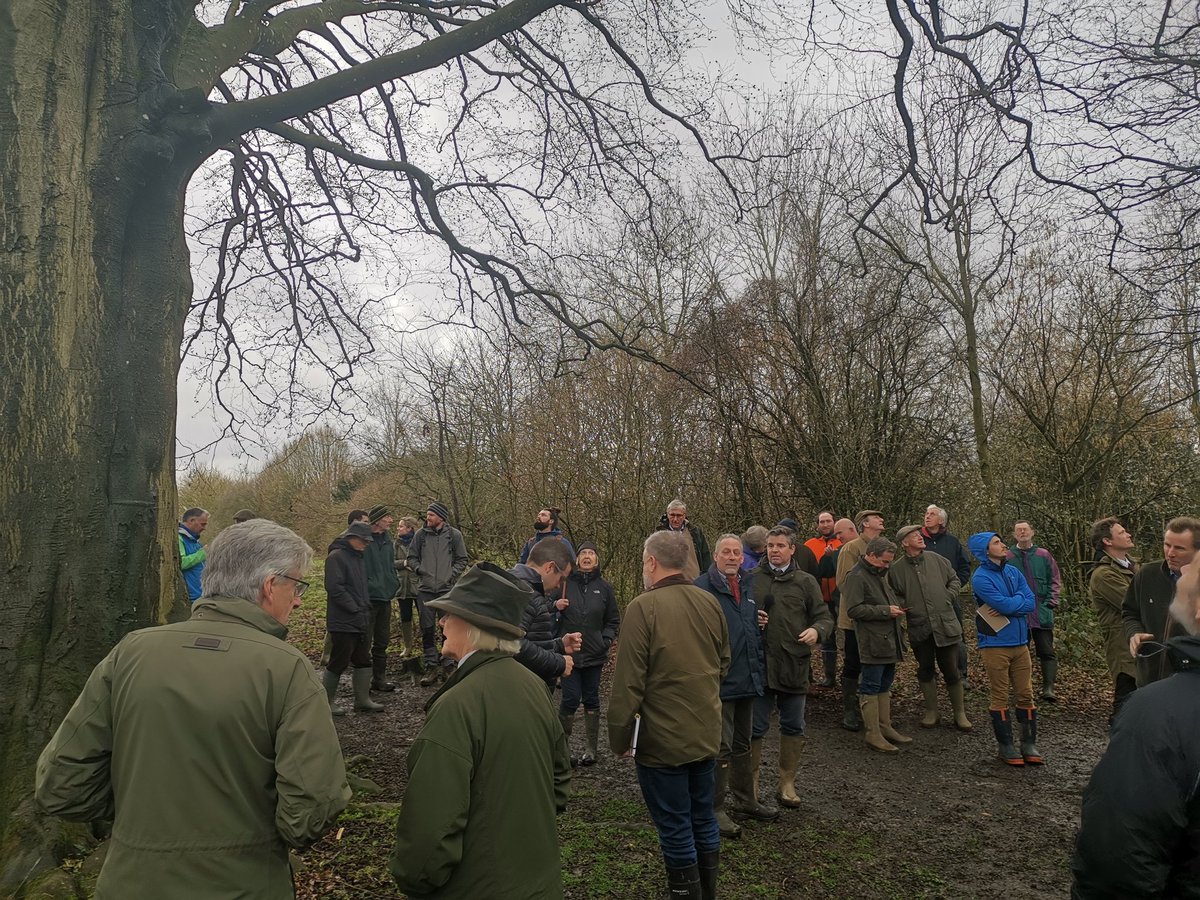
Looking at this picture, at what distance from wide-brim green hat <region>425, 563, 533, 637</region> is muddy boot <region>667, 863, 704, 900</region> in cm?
214

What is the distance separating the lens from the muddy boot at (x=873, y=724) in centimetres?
709

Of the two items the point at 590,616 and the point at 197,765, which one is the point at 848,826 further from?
the point at 197,765

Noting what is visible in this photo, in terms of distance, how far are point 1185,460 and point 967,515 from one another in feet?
11.3

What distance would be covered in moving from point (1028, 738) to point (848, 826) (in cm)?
258

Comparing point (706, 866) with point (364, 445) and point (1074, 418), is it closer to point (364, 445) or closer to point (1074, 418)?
point (1074, 418)

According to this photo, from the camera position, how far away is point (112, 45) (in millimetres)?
4152

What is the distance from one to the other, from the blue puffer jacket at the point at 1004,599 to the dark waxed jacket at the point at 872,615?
0.76 meters

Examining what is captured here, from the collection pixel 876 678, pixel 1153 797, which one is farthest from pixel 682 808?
pixel 876 678

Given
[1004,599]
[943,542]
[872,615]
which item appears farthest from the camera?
[943,542]

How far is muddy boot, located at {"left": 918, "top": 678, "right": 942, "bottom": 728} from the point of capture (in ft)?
26.0

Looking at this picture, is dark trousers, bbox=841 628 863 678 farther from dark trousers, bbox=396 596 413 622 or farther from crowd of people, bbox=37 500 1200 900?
dark trousers, bbox=396 596 413 622

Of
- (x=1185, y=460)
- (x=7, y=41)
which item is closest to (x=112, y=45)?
(x=7, y=41)

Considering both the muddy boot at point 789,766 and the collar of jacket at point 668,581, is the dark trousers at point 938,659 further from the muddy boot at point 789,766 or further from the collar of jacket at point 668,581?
the collar of jacket at point 668,581

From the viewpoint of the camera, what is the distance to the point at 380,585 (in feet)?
29.0
